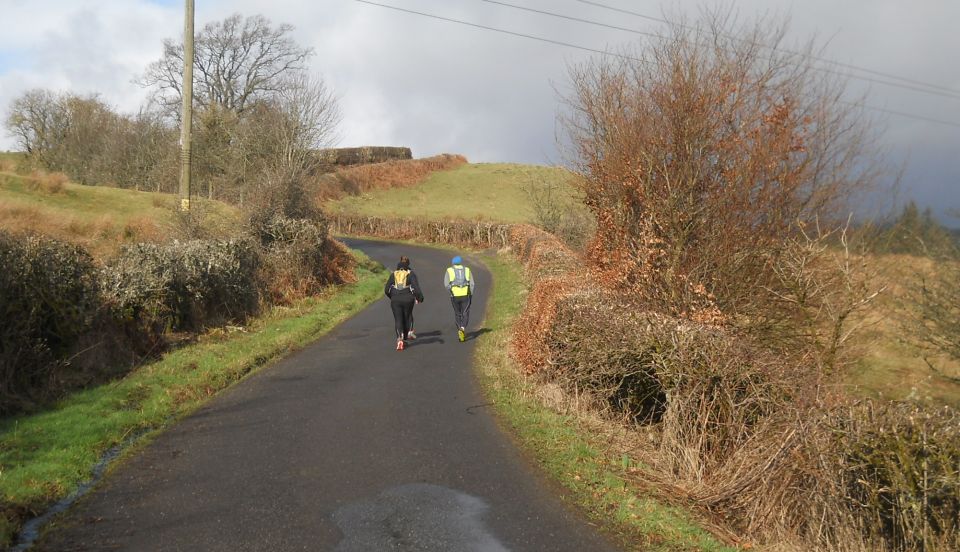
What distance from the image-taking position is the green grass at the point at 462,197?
57156 millimetres

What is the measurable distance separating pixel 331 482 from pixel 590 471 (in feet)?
8.44

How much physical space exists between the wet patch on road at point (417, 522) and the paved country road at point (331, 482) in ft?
0.05

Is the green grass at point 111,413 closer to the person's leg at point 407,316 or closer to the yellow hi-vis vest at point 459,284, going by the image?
the person's leg at point 407,316

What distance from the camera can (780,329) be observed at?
13.6m

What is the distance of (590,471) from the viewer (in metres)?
7.27

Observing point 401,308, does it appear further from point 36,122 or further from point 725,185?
point 36,122

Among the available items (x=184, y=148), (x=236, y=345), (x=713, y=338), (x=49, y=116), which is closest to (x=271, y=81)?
(x=49, y=116)

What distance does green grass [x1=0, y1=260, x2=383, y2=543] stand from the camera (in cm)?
645

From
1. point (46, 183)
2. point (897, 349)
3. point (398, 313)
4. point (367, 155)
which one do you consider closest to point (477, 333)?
point (398, 313)

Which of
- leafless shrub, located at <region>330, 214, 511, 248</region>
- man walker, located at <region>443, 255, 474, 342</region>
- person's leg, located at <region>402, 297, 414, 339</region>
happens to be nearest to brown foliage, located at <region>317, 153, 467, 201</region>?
leafless shrub, located at <region>330, 214, 511, 248</region>

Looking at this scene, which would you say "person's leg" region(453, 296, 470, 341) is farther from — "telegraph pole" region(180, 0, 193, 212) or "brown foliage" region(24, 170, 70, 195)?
"brown foliage" region(24, 170, 70, 195)

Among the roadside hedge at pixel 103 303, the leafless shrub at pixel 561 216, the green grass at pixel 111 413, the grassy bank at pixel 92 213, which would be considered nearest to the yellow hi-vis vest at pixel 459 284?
the green grass at pixel 111 413

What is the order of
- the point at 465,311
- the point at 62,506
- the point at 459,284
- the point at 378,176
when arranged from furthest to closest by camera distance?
the point at 378,176 < the point at 465,311 < the point at 459,284 < the point at 62,506

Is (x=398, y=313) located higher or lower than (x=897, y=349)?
higher
